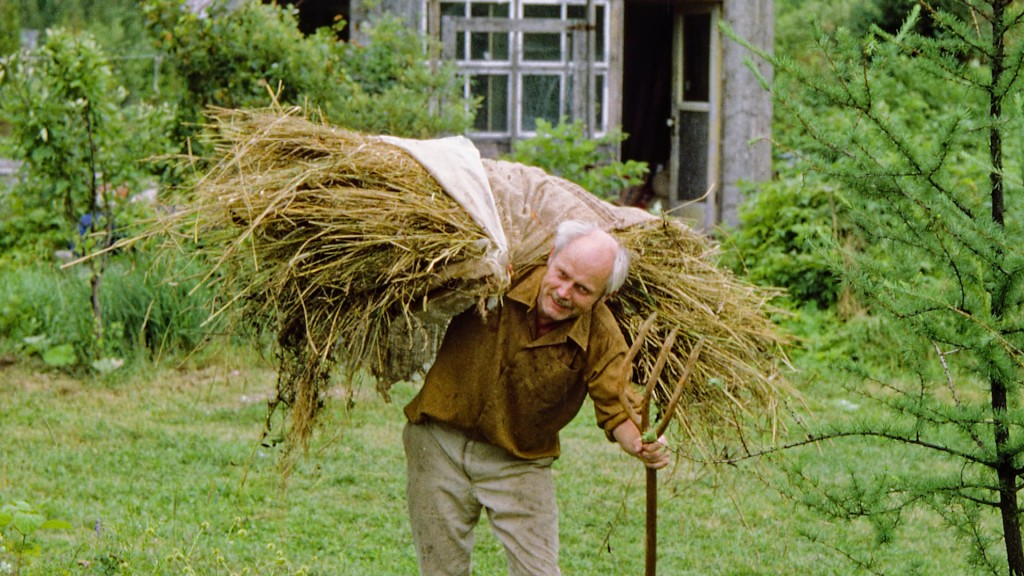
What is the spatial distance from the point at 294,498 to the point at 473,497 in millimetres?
2406

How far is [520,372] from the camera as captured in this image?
378 cm

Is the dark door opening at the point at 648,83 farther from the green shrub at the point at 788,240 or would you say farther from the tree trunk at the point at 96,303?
the tree trunk at the point at 96,303

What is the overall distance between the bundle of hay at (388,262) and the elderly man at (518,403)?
15 cm

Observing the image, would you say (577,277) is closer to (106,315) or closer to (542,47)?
(106,315)

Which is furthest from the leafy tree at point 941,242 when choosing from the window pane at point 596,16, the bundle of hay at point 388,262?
the window pane at point 596,16

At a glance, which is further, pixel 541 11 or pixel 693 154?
pixel 693 154

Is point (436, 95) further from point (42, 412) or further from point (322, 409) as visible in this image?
point (322, 409)

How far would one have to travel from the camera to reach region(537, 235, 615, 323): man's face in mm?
3611

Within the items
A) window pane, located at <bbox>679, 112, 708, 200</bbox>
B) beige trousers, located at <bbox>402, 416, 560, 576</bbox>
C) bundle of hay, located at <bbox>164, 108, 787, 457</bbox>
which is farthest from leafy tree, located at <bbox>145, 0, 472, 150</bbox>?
beige trousers, located at <bbox>402, 416, 560, 576</bbox>

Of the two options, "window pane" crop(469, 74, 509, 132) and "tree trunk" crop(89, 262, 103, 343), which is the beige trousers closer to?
"tree trunk" crop(89, 262, 103, 343)

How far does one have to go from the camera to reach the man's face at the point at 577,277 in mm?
3611

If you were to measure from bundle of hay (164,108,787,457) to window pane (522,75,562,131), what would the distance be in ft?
24.0

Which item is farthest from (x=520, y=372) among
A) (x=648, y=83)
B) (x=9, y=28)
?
(x=9, y=28)

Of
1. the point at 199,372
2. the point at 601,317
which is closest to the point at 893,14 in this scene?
the point at 199,372
